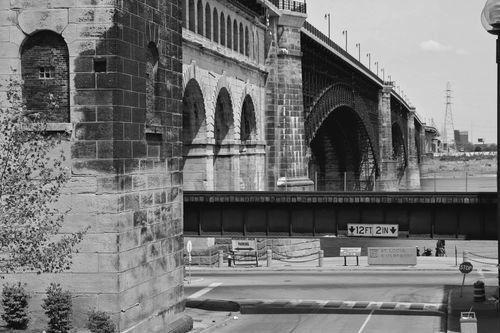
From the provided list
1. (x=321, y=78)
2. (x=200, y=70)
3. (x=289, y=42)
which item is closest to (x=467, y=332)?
(x=200, y=70)

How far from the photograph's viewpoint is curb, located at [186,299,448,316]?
143 ft

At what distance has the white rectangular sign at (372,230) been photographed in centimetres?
4262

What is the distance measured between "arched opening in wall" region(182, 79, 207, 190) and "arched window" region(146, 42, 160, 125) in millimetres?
25570

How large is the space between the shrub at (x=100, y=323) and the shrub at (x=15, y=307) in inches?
79.9

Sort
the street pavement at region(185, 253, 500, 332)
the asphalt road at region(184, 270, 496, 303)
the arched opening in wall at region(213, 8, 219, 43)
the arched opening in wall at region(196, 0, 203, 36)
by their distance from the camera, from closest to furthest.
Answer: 1. the street pavement at region(185, 253, 500, 332)
2. the asphalt road at region(184, 270, 496, 303)
3. the arched opening in wall at region(196, 0, 203, 36)
4. the arched opening in wall at region(213, 8, 219, 43)

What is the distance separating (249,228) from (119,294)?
17.8m

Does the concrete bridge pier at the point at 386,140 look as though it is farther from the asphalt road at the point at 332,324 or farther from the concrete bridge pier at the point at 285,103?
the asphalt road at the point at 332,324

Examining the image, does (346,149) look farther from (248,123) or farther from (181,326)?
(181,326)

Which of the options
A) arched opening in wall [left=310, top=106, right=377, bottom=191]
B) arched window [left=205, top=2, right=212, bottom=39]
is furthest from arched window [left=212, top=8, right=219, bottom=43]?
arched opening in wall [left=310, top=106, right=377, bottom=191]

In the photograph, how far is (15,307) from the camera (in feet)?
88.8

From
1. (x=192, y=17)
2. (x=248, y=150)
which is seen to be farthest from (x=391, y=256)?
(x=192, y=17)

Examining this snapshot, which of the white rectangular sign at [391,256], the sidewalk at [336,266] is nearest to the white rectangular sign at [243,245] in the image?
the sidewalk at [336,266]

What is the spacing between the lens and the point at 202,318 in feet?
Answer: 131

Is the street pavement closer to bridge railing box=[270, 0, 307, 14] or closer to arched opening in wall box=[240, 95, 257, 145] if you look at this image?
arched opening in wall box=[240, 95, 257, 145]
